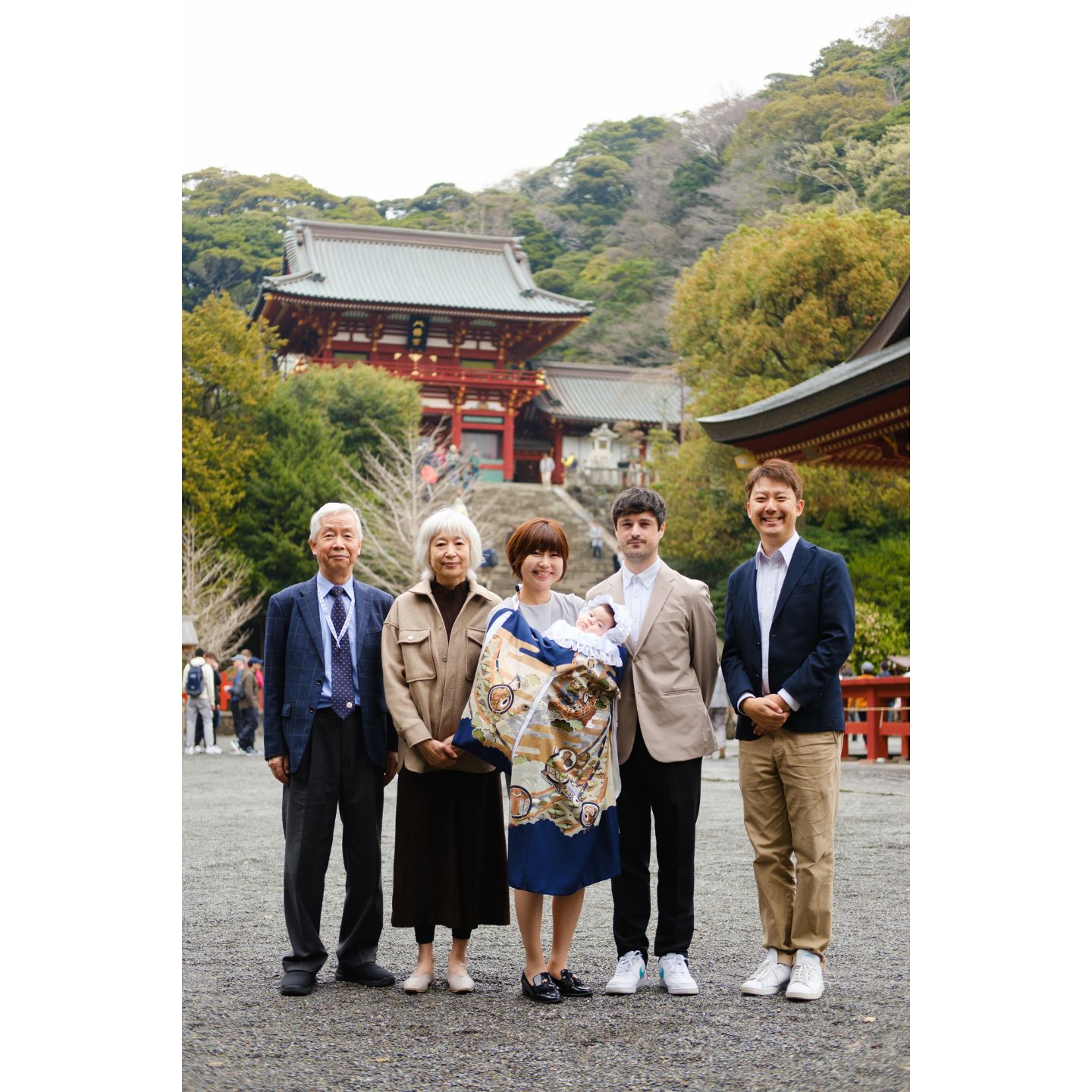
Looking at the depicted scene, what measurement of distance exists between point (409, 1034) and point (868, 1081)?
3.53 ft

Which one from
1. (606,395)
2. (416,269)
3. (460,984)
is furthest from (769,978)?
(416,269)

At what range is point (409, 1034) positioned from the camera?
9.34 feet

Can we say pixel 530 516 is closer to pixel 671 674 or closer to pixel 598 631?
pixel 671 674

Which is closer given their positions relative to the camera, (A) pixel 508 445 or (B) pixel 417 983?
(B) pixel 417 983

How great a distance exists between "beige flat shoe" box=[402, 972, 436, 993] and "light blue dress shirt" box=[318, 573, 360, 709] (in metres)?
0.78

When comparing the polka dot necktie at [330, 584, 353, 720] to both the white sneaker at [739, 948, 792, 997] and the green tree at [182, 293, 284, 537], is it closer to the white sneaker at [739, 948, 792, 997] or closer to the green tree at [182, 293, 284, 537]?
the white sneaker at [739, 948, 792, 997]

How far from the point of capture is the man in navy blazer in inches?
125

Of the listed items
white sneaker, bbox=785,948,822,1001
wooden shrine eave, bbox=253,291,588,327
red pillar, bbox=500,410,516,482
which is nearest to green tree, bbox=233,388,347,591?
wooden shrine eave, bbox=253,291,588,327

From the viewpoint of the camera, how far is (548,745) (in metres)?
3.13

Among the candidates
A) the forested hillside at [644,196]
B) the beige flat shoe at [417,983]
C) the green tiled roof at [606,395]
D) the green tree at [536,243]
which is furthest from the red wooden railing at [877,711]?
the green tree at [536,243]

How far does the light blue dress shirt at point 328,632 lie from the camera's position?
3426 millimetres

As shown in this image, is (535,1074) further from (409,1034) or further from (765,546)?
(765,546)

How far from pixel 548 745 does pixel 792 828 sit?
72cm

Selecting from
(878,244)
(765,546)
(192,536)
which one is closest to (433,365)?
(192,536)
